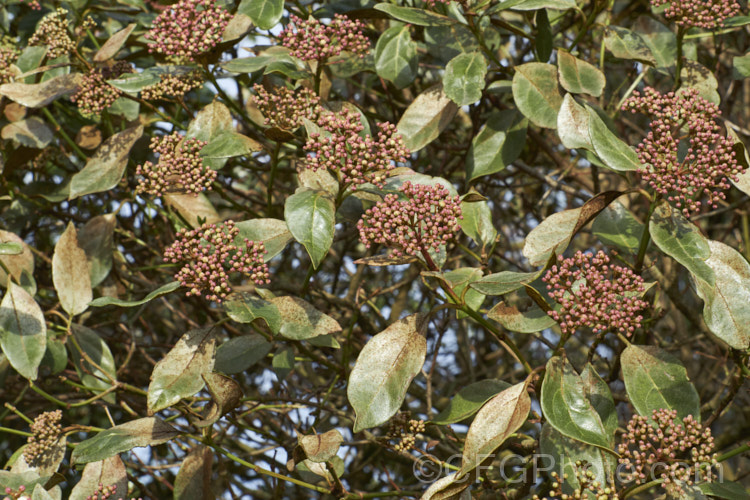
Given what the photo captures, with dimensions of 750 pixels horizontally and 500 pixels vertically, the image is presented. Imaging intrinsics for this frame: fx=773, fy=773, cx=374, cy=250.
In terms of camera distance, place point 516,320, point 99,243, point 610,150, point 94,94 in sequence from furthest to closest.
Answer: point 99,243, point 94,94, point 516,320, point 610,150

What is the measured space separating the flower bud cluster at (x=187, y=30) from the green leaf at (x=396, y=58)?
18.9 inches

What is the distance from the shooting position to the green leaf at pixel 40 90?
239 centimetres

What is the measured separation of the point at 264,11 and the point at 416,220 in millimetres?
832

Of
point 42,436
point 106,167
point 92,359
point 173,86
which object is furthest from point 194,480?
point 173,86

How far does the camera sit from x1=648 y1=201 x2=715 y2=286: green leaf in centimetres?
178

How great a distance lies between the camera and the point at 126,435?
1.97 metres

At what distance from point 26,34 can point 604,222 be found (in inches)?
95.9

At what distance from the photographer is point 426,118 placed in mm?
2330

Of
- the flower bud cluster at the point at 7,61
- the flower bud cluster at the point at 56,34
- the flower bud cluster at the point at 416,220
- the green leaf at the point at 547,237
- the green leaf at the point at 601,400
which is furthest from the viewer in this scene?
the flower bud cluster at the point at 7,61

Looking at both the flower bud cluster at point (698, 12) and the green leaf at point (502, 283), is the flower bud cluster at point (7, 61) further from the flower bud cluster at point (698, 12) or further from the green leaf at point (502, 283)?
the flower bud cluster at point (698, 12)

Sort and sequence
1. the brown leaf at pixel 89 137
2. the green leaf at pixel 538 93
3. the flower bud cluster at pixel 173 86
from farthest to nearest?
the brown leaf at pixel 89 137 < the flower bud cluster at pixel 173 86 < the green leaf at pixel 538 93

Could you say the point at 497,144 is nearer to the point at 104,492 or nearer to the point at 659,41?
the point at 659,41

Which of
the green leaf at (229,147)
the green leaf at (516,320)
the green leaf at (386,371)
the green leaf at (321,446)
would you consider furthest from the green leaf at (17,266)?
the green leaf at (516,320)

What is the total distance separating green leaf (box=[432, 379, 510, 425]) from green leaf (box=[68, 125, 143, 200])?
1.24 meters
